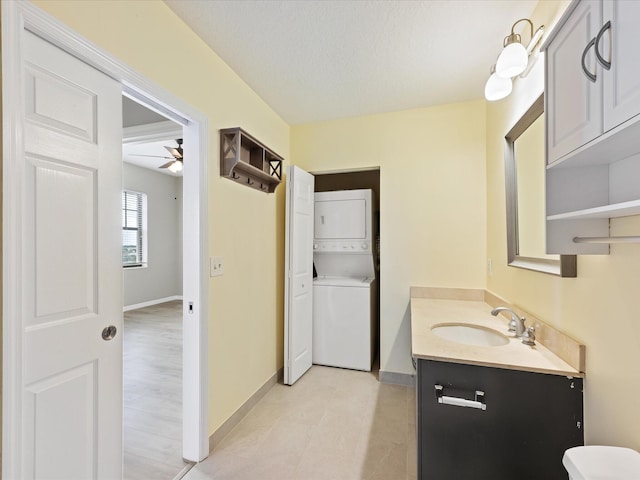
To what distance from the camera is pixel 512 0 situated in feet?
4.80

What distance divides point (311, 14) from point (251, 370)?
2.45m

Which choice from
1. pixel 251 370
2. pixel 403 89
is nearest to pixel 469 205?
pixel 403 89

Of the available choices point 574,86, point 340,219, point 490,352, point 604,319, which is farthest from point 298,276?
point 574,86

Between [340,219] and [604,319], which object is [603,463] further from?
[340,219]

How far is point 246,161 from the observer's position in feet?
7.32

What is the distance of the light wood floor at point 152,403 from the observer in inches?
66.5

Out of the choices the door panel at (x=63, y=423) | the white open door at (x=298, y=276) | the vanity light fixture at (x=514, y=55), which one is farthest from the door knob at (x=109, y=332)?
the vanity light fixture at (x=514, y=55)

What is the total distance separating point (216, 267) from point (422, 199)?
6.25 feet

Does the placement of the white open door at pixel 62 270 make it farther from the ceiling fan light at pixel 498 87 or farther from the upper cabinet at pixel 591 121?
the ceiling fan light at pixel 498 87

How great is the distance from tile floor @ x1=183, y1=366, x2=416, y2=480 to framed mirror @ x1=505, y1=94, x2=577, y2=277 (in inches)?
53.6

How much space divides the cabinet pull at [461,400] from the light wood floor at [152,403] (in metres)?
1.54

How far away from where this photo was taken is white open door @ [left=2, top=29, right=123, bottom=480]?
0.91m

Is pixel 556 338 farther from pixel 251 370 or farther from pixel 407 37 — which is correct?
pixel 251 370

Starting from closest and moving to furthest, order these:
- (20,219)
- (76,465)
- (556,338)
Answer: (20,219) < (76,465) < (556,338)
